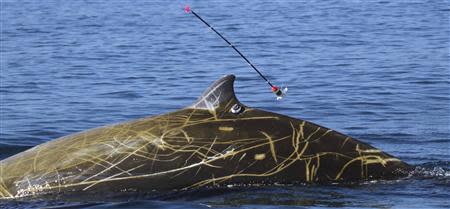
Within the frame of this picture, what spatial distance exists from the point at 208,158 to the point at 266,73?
1634 cm

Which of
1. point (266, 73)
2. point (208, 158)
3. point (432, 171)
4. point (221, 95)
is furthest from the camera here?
point (266, 73)

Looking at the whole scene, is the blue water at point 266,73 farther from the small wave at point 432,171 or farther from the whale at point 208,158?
the whale at point 208,158

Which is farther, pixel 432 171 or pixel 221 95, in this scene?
pixel 432 171

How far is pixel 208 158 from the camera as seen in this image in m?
10.2

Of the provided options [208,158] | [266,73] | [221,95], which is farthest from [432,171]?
[266,73]

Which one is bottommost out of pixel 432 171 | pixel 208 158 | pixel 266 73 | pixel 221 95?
pixel 266 73

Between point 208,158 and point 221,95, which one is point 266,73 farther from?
point 208,158

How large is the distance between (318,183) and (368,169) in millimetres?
536

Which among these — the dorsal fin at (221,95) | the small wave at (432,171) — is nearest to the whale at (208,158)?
the dorsal fin at (221,95)

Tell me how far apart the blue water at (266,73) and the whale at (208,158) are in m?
0.17

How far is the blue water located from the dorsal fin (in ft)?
2.90

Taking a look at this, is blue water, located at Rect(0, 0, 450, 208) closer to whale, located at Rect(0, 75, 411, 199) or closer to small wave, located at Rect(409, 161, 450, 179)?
small wave, located at Rect(409, 161, 450, 179)

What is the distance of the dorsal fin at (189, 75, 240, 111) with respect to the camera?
1048 centimetres

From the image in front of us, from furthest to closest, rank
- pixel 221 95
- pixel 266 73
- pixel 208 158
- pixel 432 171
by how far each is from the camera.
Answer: pixel 266 73
pixel 432 171
pixel 221 95
pixel 208 158
